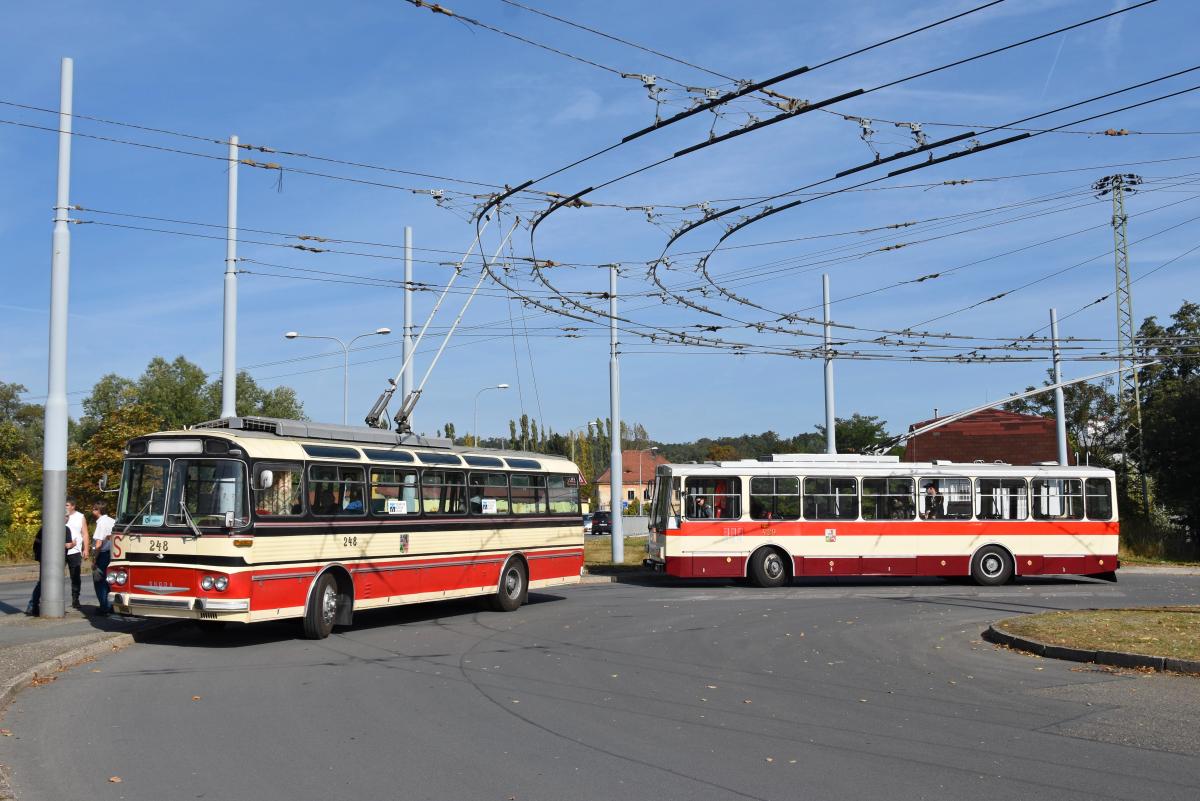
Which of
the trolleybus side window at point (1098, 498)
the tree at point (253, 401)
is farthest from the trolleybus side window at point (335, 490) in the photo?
the tree at point (253, 401)

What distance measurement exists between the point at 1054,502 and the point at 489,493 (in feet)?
48.6

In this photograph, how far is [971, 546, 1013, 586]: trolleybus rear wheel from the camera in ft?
85.1

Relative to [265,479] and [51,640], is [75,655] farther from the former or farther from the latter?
[265,479]

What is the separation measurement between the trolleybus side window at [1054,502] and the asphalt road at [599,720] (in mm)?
10727

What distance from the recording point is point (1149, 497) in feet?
125

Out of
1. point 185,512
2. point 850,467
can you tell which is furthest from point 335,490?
point 850,467

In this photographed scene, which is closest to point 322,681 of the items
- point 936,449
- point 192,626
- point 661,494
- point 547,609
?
point 192,626

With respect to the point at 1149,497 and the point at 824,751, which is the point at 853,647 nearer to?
the point at 824,751

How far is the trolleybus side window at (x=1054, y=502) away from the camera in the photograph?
26.2 m

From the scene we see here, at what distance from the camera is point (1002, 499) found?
26.1 meters

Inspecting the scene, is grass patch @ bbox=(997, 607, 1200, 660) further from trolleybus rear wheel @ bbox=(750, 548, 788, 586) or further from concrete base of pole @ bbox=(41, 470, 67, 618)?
concrete base of pole @ bbox=(41, 470, 67, 618)

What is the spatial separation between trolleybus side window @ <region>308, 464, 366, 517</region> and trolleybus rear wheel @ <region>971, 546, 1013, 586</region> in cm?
1614

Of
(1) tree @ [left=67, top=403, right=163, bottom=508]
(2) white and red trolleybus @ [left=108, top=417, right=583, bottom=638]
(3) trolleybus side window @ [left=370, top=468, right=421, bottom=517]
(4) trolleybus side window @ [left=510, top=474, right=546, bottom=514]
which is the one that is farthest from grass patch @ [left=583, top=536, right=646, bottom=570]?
(1) tree @ [left=67, top=403, right=163, bottom=508]

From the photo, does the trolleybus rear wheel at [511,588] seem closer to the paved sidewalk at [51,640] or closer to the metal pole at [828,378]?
the paved sidewalk at [51,640]
